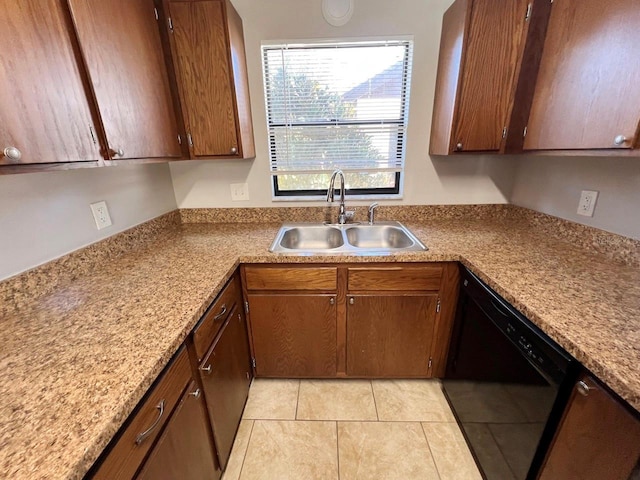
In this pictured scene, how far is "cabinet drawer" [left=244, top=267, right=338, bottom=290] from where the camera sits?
1.43m

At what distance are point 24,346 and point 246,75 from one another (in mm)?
1637

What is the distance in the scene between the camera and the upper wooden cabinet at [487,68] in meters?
1.28

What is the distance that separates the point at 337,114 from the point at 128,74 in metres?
1.14

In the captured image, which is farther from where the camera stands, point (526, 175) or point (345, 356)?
point (526, 175)

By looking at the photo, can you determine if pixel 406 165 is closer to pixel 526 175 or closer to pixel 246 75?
pixel 526 175

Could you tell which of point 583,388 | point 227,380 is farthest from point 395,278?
point 227,380

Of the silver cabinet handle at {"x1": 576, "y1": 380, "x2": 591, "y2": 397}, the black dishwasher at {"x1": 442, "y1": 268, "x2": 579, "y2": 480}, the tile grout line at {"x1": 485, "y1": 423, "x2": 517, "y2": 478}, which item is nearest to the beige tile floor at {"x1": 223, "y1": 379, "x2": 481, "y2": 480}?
the black dishwasher at {"x1": 442, "y1": 268, "x2": 579, "y2": 480}

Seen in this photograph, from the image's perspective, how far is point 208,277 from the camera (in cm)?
115

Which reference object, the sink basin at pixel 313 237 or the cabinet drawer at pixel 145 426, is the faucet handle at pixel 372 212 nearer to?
the sink basin at pixel 313 237

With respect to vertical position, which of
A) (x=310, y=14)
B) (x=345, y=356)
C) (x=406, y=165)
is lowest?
(x=345, y=356)

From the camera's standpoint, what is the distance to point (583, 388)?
0.72 meters

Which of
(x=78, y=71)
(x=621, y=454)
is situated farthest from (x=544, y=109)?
(x=78, y=71)

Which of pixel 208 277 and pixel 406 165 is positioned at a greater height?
pixel 406 165

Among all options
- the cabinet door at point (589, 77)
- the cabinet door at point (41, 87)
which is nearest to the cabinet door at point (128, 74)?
the cabinet door at point (41, 87)
